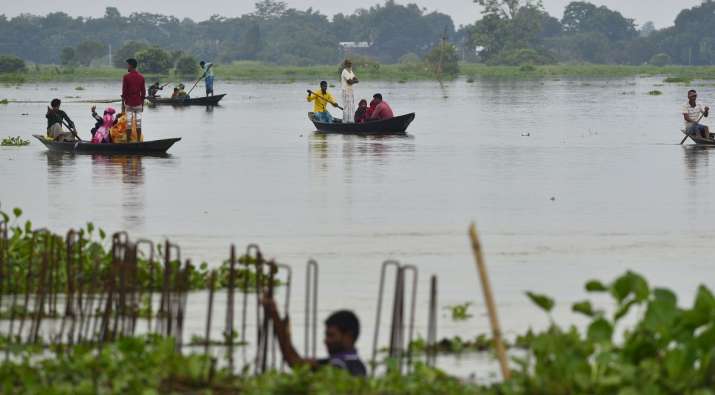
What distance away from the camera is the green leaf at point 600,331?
6.58 meters

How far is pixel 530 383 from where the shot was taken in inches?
252

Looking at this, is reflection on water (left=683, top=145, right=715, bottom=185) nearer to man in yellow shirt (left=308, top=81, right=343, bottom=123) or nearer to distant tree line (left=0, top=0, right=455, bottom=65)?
man in yellow shirt (left=308, top=81, right=343, bottom=123)

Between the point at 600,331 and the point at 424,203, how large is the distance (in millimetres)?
9668

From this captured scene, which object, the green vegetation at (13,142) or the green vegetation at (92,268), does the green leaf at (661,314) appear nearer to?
the green vegetation at (92,268)

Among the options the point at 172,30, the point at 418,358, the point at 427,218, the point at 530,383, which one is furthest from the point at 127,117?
the point at 172,30

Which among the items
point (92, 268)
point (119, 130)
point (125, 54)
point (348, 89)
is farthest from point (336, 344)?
point (125, 54)

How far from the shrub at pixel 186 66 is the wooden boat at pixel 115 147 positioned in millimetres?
76257

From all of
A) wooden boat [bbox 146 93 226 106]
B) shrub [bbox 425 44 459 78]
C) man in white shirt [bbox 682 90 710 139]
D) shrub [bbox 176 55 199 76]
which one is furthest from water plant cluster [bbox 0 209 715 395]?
shrub [bbox 425 44 459 78]

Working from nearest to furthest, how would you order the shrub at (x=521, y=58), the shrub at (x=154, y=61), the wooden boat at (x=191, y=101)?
the wooden boat at (x=191, y=101), the shrub at (x=154, y=61), the shrub at (x=521, y=58)

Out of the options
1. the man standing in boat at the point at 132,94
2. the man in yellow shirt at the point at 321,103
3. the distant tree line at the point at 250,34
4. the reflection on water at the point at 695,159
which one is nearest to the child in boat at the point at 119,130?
the man standing in boat at the point at 132,94

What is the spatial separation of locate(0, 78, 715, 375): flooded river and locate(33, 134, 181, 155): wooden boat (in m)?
0.21

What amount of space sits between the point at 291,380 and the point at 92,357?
1052mm

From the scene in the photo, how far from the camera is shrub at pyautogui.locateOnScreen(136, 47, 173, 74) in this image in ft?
333

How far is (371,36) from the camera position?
177500 mm
